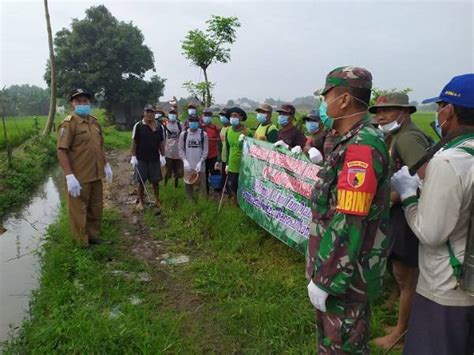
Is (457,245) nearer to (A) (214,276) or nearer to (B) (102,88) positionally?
(A) (214,276)

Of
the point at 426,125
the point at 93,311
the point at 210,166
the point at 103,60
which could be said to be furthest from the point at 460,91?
the point at 103,60

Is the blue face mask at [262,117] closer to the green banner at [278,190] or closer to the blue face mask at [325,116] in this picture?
the green banner at [278,190]

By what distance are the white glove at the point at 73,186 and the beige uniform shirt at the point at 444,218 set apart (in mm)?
3759

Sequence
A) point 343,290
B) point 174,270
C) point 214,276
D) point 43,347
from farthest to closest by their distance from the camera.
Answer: point 174,270, point 214,276, point 43,347, point 343,290

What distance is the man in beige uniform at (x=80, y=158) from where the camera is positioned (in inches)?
172

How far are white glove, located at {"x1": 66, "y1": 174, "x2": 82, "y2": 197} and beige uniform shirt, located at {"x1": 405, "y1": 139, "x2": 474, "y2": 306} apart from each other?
3.76 meters

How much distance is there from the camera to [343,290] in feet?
5.61

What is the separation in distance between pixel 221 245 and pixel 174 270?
74 cm

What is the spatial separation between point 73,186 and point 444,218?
3.94 meters

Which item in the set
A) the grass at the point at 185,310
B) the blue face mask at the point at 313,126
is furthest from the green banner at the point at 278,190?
the blue face mask at the point at 313,126

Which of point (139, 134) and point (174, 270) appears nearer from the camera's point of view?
point (174, 270)

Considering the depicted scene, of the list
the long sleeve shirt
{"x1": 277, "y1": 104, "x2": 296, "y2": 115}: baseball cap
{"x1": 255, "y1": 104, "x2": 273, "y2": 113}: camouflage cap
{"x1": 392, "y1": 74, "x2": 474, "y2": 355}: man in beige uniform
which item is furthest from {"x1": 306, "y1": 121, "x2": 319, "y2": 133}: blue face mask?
{"x1": 392, "y1": 74, "x2": 474, "y2": 355}: man in beige uniform

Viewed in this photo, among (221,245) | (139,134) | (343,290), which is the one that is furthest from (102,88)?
(343,290)

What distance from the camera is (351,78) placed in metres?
1.77
